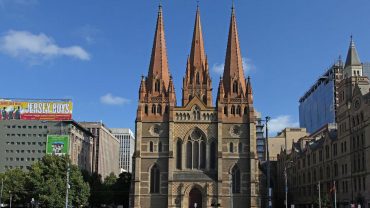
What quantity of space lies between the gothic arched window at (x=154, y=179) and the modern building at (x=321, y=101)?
66.2 m

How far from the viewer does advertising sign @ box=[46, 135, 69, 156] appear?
142 metres

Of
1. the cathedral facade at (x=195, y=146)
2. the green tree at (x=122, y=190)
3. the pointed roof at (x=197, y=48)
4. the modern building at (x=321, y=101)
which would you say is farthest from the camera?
the modern building at (x=321, y=101)

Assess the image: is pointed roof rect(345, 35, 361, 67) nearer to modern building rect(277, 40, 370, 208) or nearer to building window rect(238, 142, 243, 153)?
modern building rect(277, 40, 370, 208)

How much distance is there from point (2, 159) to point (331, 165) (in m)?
100

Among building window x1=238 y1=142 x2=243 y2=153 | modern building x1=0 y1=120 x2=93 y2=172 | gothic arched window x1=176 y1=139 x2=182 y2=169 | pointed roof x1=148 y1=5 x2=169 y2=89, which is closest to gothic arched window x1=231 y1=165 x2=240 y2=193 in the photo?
building window x1=238 y1=142 x2=243 y2=153

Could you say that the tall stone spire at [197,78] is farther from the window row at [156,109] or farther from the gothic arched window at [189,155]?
the gothic arched window at [189,155]

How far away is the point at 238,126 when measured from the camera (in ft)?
297

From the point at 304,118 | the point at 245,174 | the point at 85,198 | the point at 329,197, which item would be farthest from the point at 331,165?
the point at 304,118

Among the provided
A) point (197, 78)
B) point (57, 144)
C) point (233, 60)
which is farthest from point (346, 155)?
point (57, 144)

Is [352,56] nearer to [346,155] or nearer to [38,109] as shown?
[346,155]

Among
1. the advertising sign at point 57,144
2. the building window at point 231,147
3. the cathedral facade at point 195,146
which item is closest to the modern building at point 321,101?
the cathedral facade at point 195,146

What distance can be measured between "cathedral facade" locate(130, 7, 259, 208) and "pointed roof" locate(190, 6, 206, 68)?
637 centimetres

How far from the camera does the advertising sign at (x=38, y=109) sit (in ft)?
471

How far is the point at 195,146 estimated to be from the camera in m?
89.9
